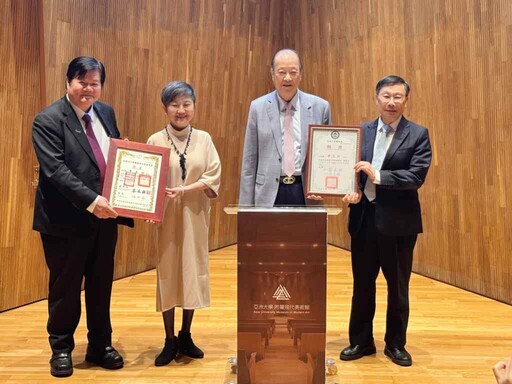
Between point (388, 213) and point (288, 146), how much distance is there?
22.1 inches

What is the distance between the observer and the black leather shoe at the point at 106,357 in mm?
2738

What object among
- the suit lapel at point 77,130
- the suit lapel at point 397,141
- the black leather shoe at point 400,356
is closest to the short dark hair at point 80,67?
the suit lapel at point 77,130

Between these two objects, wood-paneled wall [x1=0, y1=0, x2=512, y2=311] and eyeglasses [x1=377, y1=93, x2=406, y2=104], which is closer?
eyeglasses [x1=377, y1=93, x2=406, y2=104]

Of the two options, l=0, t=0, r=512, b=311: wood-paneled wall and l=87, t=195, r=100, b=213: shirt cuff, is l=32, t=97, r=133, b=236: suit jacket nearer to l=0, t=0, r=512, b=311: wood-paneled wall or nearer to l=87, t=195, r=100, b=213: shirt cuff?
l=87, t=195, r=100, b=213: shirt cuff

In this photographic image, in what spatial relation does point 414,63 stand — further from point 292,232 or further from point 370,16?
point 292,232

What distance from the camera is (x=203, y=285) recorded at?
280 cm

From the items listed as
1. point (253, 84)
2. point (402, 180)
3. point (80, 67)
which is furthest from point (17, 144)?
point (253, 84)

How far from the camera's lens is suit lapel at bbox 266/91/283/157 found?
280 cm

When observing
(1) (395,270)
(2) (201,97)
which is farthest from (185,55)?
(1) (395,270)

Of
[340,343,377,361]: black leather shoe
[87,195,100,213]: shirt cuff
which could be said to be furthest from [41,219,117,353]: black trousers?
[340,343,377,361]: black leather shoe

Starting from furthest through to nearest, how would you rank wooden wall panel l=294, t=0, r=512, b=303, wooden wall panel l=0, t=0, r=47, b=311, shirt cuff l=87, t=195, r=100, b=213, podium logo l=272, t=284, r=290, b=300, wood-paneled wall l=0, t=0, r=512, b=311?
1. wooden wall panel l=294, t=0, r=512, b=303
2. wood-paneled wall l=0, t=0, r=512, b=311
3. wooden wall panel l=0, t=0, r=47, b=311
4. shirt cuff l=87, t=195, r=100, b=213
5. podium logo l=272, t=284, r=290, b=300

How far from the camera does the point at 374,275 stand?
2.86m

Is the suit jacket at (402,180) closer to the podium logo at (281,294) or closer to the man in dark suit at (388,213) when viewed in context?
the man in dark suit at (388,213)

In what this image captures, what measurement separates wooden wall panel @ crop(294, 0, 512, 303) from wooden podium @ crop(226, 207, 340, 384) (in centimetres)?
220
